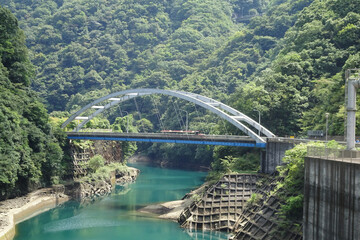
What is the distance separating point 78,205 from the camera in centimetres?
5681

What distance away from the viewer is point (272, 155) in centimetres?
4847

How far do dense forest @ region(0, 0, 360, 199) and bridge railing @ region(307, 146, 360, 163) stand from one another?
18528 millimetres

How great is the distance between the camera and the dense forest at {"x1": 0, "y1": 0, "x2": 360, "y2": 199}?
180 ft

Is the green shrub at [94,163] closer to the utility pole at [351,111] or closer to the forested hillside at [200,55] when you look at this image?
the forested hillside at [200,55]

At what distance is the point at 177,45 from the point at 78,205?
93821 mm

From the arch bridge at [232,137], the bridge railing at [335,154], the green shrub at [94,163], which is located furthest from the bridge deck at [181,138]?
the bridge railing at [335,154]

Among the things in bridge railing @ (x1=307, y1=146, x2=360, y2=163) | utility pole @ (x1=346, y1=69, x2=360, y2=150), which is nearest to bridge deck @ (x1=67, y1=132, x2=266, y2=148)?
bridge railing @ (x1=307, y1=146, x2=360, y2=163)

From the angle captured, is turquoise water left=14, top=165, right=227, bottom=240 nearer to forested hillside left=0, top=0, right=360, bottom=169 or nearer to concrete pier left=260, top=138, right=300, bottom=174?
concrete pier left=260, top=138, right=300, bottom=174

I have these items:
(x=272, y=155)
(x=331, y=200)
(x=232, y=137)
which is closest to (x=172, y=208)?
(x=232, y=137)

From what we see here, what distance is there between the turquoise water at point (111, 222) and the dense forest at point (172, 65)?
15.9 ft

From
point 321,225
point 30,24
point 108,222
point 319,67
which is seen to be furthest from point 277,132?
point 30,24

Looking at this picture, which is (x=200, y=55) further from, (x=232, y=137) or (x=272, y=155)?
(x=272, y=155)

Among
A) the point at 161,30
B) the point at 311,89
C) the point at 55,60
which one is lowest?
the point at 311,89

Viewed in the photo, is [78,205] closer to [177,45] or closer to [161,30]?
[177,45]
